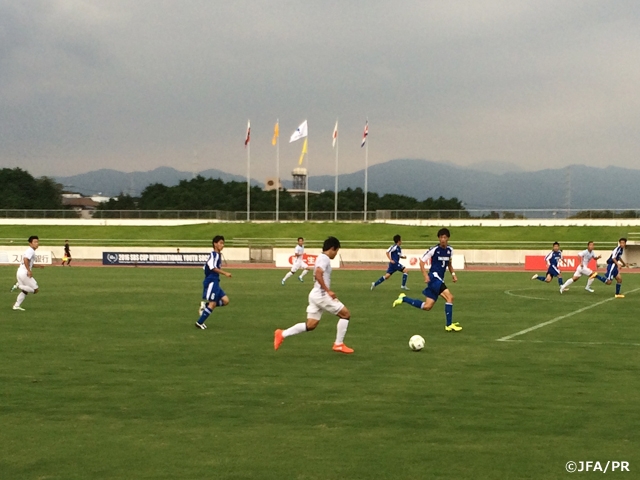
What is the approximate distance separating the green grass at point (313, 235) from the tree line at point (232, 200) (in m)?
30.9

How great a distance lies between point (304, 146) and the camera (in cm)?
8069

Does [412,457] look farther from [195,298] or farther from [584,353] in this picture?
[195,298]

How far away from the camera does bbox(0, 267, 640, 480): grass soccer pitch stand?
7.62 meters

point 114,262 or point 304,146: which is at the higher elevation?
point 304,146

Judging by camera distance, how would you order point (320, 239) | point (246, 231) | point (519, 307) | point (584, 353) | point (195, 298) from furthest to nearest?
point (246, 231) < point (320, 239) < point (195, 298) < point (519, 307) < point (584, 353)

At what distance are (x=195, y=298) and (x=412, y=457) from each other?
20962 mm

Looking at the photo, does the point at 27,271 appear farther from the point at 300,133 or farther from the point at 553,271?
the point at 300,133

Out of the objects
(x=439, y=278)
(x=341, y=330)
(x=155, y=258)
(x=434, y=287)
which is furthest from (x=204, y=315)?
(x=155, y=258)

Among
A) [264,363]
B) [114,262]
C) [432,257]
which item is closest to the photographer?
[264,363]

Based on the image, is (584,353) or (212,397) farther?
(584,353)

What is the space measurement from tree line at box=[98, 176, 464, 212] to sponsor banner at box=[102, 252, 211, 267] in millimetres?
55377

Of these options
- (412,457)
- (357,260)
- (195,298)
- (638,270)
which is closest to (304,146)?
(357,260)

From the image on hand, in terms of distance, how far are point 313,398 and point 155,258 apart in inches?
1976

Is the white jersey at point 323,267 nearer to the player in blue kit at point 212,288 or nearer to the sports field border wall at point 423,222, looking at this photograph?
the player in blue kit at point 212,288
